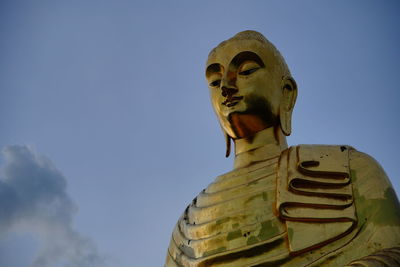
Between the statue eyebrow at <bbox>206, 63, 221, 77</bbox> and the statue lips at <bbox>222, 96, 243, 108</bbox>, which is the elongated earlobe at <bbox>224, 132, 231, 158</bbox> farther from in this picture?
the statue eyebrow at <bbox>206, 63, 221, 77</bbox>

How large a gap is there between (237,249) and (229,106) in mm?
1420

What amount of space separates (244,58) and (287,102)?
23.5 inches

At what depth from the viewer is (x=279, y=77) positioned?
18.6 ft

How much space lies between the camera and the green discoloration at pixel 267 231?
14.7ft

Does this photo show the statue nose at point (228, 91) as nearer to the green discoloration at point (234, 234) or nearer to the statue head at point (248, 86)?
the statue head at point (248, 86)

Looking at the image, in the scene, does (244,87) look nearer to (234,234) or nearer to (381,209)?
(234,234)

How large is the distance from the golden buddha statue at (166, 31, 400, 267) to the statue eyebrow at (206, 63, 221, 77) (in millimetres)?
12

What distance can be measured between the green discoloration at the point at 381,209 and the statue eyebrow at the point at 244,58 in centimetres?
158

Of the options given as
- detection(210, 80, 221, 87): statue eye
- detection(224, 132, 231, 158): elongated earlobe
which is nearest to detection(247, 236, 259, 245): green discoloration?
detection(224, 132, 231, 158): elongated earlobe

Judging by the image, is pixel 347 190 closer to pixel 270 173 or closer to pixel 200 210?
pixel 270 173

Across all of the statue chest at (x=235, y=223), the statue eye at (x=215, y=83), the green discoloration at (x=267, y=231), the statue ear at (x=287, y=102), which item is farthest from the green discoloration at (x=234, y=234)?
the statue eye at (x=215, y=83)

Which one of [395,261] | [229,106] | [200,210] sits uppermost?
[229,106]

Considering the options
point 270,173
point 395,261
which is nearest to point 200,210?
point 270,173

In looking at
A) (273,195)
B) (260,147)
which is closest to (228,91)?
(260,147)
